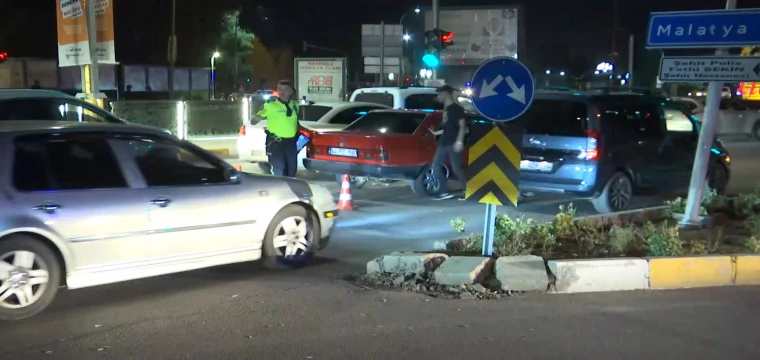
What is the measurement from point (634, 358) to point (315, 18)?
226ft

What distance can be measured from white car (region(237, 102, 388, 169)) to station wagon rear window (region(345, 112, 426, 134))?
4.60 ft

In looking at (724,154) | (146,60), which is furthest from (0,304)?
(146,60)

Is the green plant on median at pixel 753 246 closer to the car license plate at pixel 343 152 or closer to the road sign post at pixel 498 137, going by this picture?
the road sign post at pixel 498 137

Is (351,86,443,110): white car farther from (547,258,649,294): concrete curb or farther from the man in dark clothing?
(547,258,649,294): concrete curb

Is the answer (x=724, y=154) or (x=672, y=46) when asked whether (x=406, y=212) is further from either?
(x=724, y=154)

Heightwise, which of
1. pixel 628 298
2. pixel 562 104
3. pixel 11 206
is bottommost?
pixel 628 298

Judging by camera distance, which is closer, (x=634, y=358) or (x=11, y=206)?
(x=634, y=358)

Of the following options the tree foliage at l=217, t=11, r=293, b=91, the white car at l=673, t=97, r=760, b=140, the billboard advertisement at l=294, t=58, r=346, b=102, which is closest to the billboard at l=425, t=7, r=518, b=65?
the tree foliage at l=217, t=11, r=293, b=91

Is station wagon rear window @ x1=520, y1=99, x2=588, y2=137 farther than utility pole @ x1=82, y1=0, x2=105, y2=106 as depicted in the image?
No

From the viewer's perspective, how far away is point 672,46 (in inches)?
340

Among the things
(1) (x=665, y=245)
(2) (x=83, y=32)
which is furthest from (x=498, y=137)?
(2) (x=83, y=32)

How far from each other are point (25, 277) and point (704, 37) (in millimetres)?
6976

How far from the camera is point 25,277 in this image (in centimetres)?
577

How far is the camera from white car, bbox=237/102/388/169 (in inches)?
551
